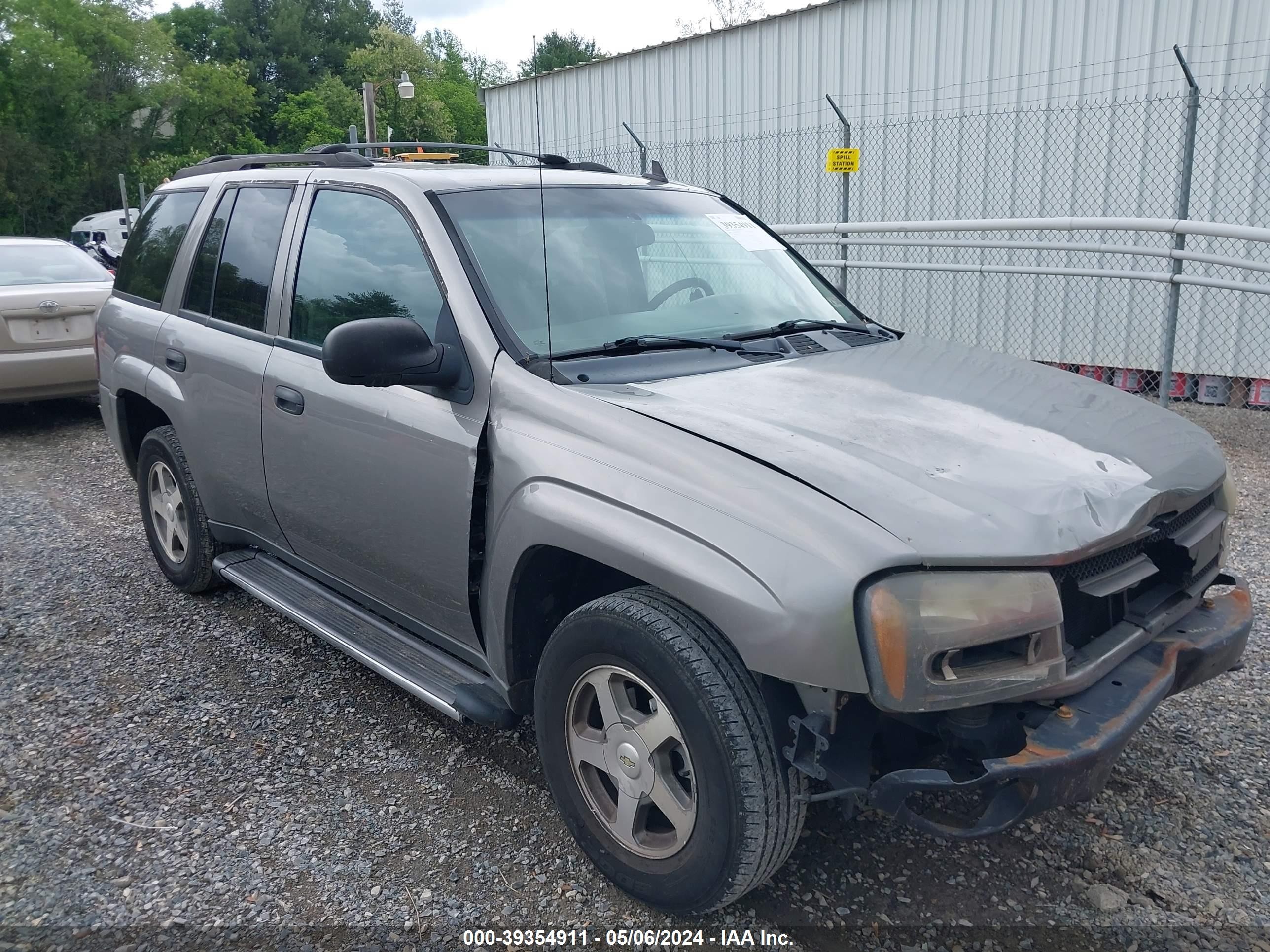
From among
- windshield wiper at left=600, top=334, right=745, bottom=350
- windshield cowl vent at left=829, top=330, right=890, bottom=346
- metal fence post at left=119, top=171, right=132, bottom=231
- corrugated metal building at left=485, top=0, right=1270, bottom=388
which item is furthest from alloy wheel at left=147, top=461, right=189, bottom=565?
metal fence post at left=119, top=171, right=132, bottom=231

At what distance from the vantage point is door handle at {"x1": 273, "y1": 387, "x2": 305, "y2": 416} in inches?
139

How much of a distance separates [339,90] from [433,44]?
22.0m

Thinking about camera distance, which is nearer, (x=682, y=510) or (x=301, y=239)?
(x=682, y=510)

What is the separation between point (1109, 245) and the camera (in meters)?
7.10

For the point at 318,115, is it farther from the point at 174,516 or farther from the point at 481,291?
the point at 481,291

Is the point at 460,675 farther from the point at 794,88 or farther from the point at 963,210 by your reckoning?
the point at 794,88

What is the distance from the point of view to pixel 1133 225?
21.8 ft

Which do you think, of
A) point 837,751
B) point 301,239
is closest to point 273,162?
point 301,239

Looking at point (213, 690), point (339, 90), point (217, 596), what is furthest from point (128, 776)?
point (339, 90)

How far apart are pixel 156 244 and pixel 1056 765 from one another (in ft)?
14.4

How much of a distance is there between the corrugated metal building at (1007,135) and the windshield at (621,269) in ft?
19.3

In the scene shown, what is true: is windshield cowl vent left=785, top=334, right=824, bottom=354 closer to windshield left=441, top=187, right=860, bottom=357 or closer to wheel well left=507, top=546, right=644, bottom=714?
windshield left=441, top=187, right=860, bottom=357

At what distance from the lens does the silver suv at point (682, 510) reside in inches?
85.7

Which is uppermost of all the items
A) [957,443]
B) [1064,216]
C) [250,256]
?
[1064,216]
